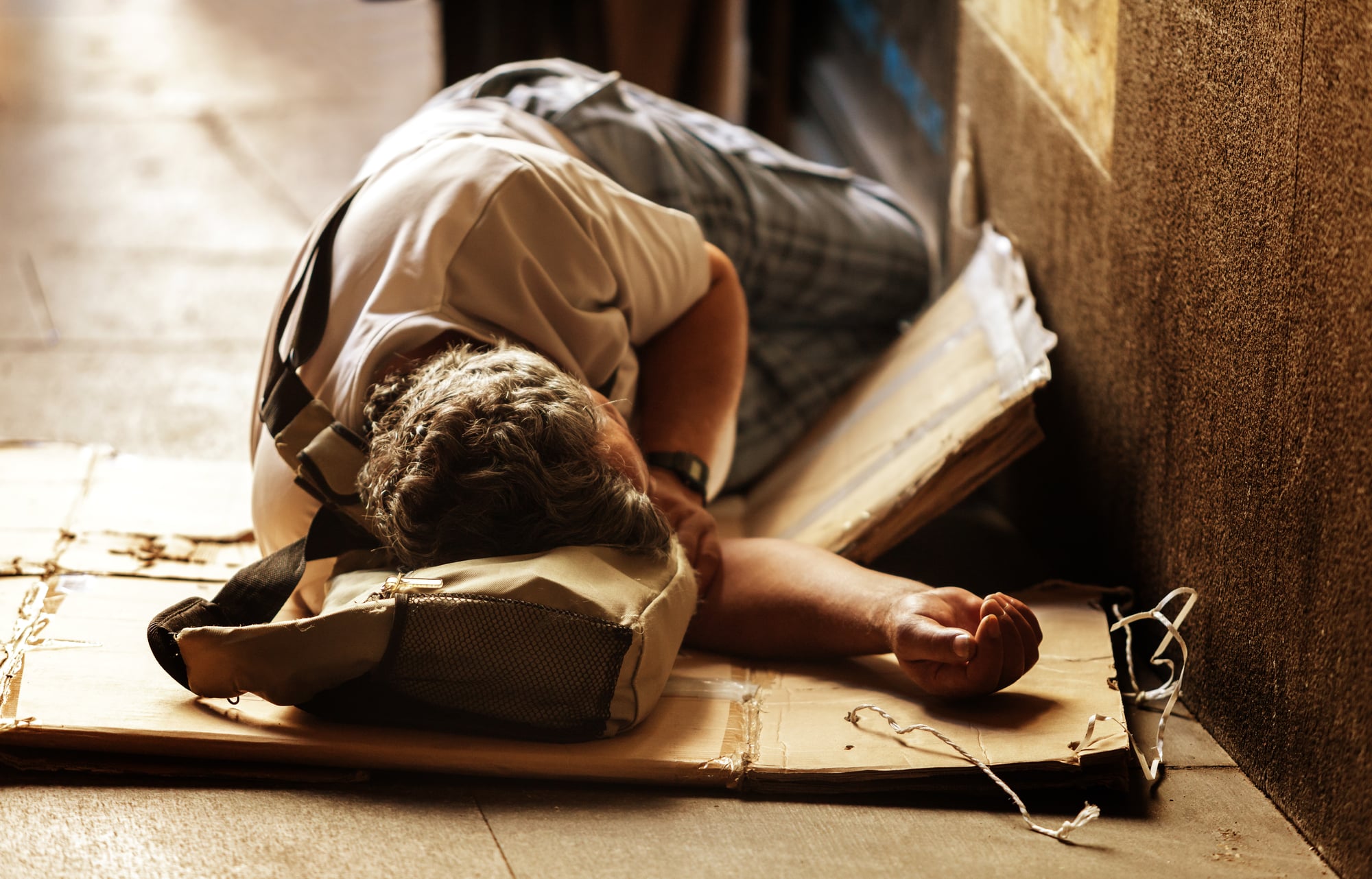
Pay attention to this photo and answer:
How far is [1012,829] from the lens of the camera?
3.03 feet

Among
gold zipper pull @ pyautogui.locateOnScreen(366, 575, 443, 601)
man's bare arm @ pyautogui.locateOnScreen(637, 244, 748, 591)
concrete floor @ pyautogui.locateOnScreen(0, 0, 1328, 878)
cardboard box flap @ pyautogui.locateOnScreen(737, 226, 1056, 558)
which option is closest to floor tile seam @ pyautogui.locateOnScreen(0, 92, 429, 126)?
concrete floor @ pyautogui.locateOnScreen(0, 0, 1328, 878)

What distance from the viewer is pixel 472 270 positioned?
1.19 meters

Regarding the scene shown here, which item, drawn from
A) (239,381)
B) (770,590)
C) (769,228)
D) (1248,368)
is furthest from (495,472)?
(239,381)

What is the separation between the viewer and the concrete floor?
89 centimetres

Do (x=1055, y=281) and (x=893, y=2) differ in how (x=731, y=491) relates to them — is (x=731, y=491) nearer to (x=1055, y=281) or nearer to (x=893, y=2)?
(x=1055, y=281)

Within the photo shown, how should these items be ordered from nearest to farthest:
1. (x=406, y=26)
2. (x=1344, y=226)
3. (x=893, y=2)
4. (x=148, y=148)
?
(x=1344, y=226) → (x=893, y=2) → (x=148, y=148) → (x=406, y=26)

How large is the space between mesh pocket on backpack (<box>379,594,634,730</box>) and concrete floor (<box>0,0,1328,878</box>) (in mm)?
69

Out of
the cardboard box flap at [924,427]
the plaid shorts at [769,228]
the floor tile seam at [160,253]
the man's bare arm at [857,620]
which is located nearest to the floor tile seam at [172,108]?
the floor tile seam at [160,253]

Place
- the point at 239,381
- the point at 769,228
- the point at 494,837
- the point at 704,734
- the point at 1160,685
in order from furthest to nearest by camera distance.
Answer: the point at 239,381 → the point at 769,228 → the point at 1160,685 → the point at 704,734 → the point at 494,837

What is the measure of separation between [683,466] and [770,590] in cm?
20

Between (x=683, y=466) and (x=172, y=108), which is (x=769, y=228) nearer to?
(x=683, y=466)

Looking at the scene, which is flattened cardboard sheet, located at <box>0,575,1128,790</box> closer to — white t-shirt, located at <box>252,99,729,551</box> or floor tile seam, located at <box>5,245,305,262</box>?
white t-shirt, located at <box>252,99,729,551</box>

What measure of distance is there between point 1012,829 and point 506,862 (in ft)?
1.26

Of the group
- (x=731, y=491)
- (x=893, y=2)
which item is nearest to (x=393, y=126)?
(x=893, y=2)
